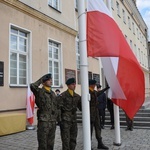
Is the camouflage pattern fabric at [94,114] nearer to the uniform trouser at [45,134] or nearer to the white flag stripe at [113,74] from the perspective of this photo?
the white flag stripe at [113,74]

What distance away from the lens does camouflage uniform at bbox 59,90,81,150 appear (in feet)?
15.4

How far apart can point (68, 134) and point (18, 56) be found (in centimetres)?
579

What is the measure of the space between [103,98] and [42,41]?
410 centimetres

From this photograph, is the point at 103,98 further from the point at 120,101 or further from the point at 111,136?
the point at 120,101

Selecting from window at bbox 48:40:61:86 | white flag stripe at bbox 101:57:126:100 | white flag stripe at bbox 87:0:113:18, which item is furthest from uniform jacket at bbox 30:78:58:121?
window at bbox 48:40:61:86

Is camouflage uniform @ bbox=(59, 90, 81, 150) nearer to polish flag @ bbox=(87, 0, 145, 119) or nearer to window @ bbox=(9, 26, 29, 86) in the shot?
polish flag @ bbox=(87, 0, 145, 119)

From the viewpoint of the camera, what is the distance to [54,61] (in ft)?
39.6

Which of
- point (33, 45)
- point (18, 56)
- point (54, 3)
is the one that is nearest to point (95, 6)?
point (18, 56)

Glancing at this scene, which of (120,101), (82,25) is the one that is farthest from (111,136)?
(82,25)

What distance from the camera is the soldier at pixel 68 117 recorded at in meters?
4.69

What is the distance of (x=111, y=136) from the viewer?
7.37 metres

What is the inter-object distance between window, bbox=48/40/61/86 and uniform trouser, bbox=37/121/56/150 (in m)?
7.52

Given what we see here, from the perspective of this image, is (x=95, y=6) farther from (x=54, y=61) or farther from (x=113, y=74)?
(x=54, y=61)

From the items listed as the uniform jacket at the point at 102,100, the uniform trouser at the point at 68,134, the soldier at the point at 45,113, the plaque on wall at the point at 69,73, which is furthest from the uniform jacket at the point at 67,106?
the plaque on wall at the point at 69,73
